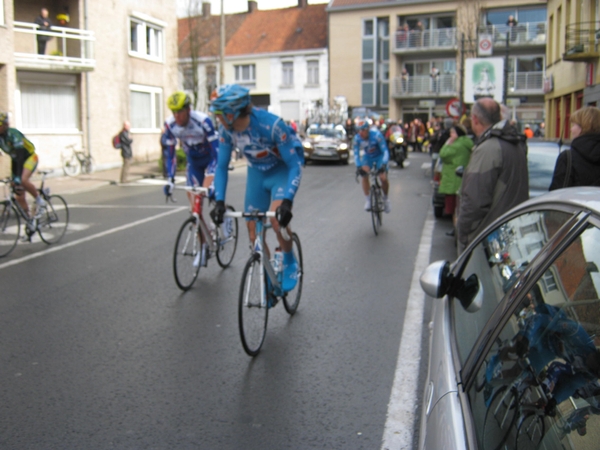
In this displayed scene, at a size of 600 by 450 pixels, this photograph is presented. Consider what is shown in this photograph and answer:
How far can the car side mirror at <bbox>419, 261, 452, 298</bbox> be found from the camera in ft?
9.41

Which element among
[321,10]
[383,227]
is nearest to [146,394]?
[383,227]

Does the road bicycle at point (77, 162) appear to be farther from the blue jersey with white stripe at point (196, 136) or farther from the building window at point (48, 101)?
the blue jersey with white stripe at point (196, 136)

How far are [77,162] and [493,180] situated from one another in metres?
21.5

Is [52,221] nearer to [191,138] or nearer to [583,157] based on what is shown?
[191,138]

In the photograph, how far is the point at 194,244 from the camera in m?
7.38

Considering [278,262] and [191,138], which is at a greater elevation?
[191,138]

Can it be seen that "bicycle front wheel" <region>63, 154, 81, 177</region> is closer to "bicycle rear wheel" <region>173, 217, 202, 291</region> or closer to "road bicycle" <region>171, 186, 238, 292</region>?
"road bicycle" <region>171, 186, 238, 292</region>

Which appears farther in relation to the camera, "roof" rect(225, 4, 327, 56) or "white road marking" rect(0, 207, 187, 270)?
"roof" rect(225, 4, 327, 56)

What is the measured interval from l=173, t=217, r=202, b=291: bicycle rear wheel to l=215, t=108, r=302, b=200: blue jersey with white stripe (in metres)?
1.57

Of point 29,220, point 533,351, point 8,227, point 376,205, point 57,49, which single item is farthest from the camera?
point 57,49

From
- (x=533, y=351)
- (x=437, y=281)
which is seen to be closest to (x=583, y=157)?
(x=437, y=281)

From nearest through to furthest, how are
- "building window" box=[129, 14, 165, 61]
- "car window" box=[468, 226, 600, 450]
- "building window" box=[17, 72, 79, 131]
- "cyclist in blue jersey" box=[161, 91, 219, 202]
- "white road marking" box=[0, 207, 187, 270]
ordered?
"car window" box=[468, 226, 600, 450], "cyclist in blue jersey" box=[161, 91, 219, 202], "white road marking" box=[0, 207, 187, 270], "building window" box=[17, 72, 79, 131], "building window" box=[129, 14, 165, 61]

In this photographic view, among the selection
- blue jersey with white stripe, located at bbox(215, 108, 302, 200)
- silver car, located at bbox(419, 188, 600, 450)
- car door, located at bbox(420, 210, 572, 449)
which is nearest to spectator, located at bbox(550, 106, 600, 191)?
blue jersey with white stripe, located at bbox(215, 108, 302, 200)

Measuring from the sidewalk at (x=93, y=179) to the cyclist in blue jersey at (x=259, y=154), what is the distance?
1352 centimetres
